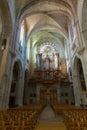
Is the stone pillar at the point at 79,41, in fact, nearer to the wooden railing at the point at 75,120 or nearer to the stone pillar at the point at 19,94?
the wooden railing at the point at 75,120

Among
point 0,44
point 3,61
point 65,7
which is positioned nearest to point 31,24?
point 65,7

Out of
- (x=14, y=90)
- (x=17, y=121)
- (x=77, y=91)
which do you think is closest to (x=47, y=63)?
(x=14, y=90)

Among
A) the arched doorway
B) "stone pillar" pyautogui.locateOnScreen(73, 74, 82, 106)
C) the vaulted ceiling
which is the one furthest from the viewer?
the arched doorway

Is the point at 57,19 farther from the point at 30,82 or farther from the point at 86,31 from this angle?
the point at 30,82

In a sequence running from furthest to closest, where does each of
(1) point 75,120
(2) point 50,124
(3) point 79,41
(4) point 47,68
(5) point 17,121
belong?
(4) point 47,68 → (3) point 79,41 → (2) point 50,124 → (1) point 75,120 → (5) point 17,121

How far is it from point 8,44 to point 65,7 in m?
8.57

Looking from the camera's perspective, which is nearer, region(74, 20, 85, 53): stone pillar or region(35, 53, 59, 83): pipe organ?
region(74, 20, 85, 53): stone pillar

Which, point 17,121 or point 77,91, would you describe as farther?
point 77,91

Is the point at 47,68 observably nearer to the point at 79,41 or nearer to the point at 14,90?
the point at 14,90

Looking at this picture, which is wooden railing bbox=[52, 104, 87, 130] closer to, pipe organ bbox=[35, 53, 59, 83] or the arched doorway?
the arched doorway

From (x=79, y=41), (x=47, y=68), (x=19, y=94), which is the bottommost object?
(x=19, y=94)

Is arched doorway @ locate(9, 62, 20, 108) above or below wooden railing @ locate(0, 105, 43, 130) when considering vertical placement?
above

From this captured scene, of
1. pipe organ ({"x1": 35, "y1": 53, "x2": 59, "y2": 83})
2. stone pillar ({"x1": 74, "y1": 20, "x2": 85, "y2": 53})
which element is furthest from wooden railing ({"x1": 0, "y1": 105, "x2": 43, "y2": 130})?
pipe organ ({"x1": 35, "y1": 53, "x2": 59, "y2": 83})

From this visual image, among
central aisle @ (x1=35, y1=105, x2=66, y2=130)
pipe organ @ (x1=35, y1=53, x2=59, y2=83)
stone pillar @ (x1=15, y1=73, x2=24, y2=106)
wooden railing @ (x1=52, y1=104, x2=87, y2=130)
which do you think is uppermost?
pipe organ @ (x1=35, y1=53, x2=59, y2=83)
